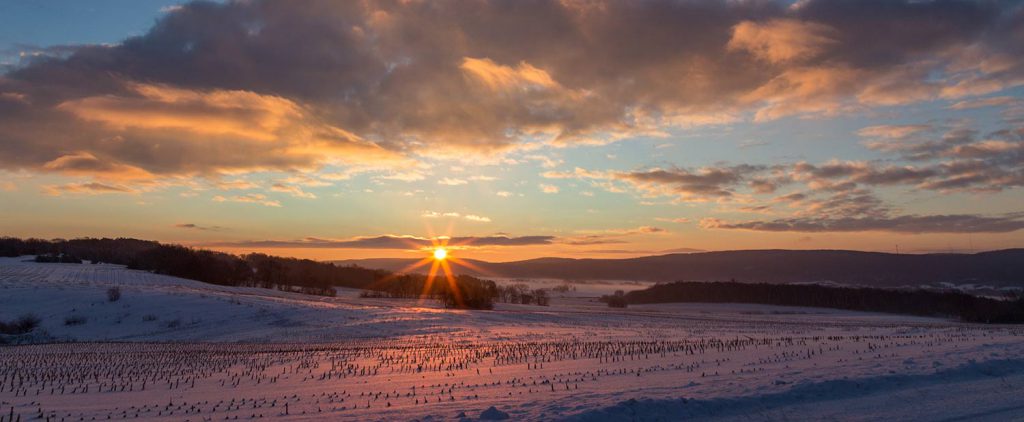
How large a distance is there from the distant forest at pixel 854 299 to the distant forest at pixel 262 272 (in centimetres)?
4708

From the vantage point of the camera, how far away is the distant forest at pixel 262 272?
105513 millimetres

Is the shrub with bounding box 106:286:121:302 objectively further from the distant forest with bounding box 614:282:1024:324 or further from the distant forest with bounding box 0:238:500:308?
the distant forest with bounding box 614:282:1024:324

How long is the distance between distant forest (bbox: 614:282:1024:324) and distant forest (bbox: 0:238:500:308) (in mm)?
47078

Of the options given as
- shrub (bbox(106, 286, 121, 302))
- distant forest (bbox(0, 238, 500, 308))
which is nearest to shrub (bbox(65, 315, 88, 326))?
shrub (bbox(106, 286, 121, 302))

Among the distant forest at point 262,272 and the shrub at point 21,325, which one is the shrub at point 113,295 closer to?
the shrub at point 21,325

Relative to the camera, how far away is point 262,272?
13262cm

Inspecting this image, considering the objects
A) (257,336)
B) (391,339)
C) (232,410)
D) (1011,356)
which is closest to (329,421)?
(232,410)

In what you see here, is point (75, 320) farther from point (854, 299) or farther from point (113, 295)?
point (854, 299)

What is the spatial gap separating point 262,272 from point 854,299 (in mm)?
123935

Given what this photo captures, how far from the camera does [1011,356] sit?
20.0 metres

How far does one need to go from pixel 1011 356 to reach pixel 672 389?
13.1 meters

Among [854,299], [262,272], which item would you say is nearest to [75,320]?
[262,272]

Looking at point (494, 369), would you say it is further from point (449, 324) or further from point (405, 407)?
point (449, 324)

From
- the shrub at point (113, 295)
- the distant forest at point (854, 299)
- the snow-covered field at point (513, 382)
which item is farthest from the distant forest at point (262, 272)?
the snow-covered field at point (513, 382)
